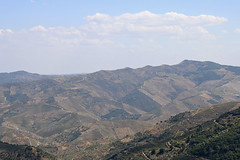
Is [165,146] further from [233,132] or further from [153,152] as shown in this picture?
[233,132]

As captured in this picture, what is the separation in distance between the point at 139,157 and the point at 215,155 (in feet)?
168

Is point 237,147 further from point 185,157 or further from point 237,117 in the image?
point 237,117

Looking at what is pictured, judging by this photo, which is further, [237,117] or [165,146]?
[237,117]

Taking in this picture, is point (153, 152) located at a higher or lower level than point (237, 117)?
lower

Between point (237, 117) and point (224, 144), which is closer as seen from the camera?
point (224, 144)

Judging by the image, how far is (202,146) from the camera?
15050cm

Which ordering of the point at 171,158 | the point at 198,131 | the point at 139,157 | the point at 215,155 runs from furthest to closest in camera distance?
the point at 198,131, the point at 139,157, the point at 171,158, the point at 215,155

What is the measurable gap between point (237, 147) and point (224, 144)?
6989 millimetres

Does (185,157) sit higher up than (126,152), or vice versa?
(185,157)

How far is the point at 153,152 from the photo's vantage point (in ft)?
561

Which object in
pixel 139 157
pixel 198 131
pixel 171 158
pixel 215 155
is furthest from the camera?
pixel 198 131

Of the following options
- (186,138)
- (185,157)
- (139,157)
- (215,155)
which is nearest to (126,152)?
(139,157)

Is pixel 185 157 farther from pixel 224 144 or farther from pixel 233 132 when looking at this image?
pixel 233 132

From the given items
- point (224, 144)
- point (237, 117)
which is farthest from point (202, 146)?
point (237, 117)
